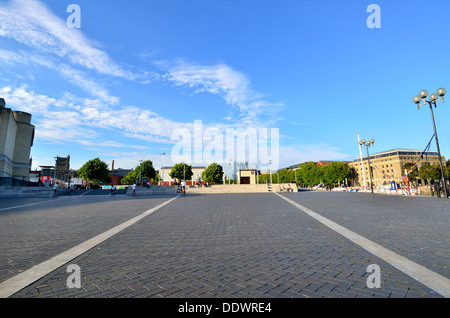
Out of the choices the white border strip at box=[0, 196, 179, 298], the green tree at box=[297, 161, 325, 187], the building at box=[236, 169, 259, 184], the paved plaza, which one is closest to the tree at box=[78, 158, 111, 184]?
the building at box=[236, 169, 259, 184]

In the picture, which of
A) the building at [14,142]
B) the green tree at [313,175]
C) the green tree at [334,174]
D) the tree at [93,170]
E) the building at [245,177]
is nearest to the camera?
the building at [14,142]

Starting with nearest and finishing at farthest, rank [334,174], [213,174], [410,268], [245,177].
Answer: [410,268], [245,177], [334,174], [213,174]

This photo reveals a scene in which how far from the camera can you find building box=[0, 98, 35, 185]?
44.8m

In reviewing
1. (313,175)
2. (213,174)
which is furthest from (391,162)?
(213,174)

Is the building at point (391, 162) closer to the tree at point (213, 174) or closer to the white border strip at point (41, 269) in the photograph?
the tree at point (213, 174)

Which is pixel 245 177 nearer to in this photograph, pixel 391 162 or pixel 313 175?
pixel 313 175

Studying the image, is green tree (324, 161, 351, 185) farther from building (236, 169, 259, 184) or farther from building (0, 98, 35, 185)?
building (0, 98, 35, 185)

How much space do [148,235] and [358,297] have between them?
5.09 m

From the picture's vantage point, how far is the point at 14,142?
5328 cm

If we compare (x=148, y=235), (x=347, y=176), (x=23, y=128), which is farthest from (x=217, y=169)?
(x=148, y=235)

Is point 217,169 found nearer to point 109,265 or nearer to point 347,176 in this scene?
point 347,176

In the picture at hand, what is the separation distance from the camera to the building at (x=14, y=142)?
44781 mm

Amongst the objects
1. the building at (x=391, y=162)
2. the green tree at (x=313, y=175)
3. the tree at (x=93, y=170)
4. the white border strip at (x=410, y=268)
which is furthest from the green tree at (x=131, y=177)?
the building at (x=391, y=162)
